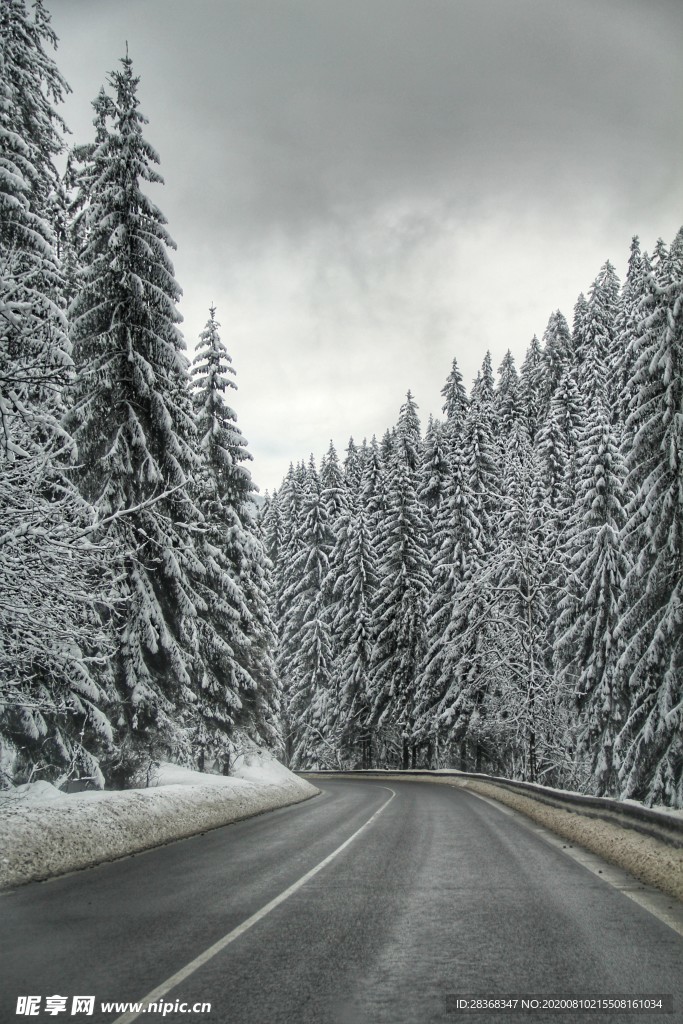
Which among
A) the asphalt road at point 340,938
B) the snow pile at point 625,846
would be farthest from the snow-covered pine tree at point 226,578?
the asphalt road at point 340,938

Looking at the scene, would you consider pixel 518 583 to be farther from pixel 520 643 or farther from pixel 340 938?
pixel 340 938

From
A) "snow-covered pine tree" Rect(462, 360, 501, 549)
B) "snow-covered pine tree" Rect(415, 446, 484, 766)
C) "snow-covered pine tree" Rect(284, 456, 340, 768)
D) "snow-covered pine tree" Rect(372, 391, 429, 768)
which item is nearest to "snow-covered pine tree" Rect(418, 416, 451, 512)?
"snow-covered pine tree" Rect(372, 391, 429, 768)

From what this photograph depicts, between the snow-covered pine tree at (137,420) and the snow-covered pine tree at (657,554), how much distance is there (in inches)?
523

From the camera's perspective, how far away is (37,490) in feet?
33.6

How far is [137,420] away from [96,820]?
9125 millimetres

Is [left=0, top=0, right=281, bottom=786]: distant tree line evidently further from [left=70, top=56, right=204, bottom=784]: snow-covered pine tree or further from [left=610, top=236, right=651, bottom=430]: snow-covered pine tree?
[left=610, top=236, right=651, bottom=430]: snow-covered pine tree

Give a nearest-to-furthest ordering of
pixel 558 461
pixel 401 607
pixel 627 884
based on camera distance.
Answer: pixel 627 884, pixel 558 461, pixel 401 607

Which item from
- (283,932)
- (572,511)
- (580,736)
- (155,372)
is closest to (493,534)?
(572,511)

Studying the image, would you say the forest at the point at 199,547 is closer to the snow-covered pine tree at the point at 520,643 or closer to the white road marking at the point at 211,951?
the snow-covered pine tree at the point at 520,643

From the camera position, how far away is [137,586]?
17.2 metres

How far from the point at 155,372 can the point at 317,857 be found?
471 inches

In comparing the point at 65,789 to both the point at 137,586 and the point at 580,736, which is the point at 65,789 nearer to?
the point at 137,586

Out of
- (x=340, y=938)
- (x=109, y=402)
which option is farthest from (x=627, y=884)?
(x=109, y=402)

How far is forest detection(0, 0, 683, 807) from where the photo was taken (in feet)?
36.1
